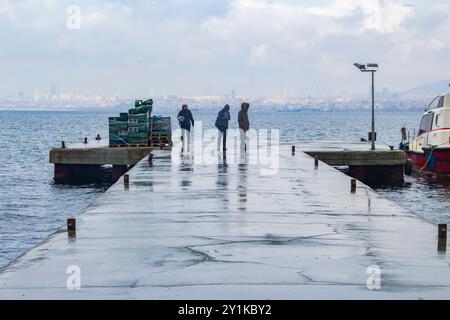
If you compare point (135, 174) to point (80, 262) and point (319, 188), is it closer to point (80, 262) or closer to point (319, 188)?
point (319, 188)

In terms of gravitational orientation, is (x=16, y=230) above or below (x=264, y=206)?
below

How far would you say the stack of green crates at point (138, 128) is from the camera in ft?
120

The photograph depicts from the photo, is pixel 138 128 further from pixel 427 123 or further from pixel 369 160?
pixel 427 123

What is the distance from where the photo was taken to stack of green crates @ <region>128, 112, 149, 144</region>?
3647 centimetres

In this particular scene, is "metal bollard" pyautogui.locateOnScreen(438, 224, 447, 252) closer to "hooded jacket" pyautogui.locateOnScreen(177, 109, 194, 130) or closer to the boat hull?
"hooded jacket" pyautogui.locateOnScreen(177, 109, 194, 130)

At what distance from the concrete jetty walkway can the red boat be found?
67.4ft

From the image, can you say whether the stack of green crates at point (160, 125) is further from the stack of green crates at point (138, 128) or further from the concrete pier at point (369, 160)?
the concrete pier at point (369, 160)

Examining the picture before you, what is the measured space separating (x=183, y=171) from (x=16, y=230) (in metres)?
5.12

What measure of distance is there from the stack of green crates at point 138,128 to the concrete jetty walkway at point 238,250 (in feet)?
56.7

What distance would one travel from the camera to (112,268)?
10219 mm

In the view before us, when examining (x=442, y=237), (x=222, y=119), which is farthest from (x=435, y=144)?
(x=442, y=237)

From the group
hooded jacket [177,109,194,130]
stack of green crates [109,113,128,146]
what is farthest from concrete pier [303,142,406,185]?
stack of green crates [109,113,128,146]
